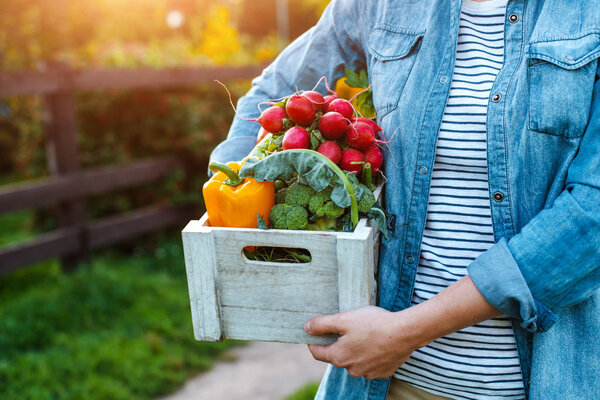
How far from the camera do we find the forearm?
4.09 feet

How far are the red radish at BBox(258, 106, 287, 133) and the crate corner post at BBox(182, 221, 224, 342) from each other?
1.03 ft

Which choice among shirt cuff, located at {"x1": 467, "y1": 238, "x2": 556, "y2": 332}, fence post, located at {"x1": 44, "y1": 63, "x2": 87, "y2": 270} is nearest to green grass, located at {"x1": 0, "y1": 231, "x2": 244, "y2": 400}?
fence post, located at {"x1": 44, "y1": 63, "x2": 87, "y2": 270}

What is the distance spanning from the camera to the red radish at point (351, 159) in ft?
4.86

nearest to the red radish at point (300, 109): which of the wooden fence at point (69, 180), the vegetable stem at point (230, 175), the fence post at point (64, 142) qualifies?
the vegetable stem at point (230, 175)

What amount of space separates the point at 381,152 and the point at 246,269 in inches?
→ 18.5

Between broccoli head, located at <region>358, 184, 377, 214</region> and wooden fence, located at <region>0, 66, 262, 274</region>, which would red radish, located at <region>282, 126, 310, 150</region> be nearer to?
broccoli head, located at <region>358, 184, 377, 214</region>

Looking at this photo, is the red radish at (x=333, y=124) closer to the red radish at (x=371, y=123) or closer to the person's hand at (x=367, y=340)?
the red radish at (x=371, y=123)

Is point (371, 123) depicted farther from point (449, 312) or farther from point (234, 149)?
point (449, 312)

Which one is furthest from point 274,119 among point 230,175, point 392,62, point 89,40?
point 89,40

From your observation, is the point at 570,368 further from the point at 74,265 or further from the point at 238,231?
the point at 74,265

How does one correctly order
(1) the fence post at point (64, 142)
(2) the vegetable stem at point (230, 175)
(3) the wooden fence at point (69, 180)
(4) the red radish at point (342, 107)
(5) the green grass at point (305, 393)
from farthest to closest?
(1) the fence post at point (64, 142), (3) the wooden fence at point (69, 180), (5) the green grass at point (305, 393), (4) the red radish at point (342, 107), (2) the vegetable stem at point (230, 175)

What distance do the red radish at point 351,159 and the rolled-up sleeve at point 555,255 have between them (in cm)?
39

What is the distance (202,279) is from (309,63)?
680mm

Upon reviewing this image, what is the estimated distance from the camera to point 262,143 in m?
1.56
